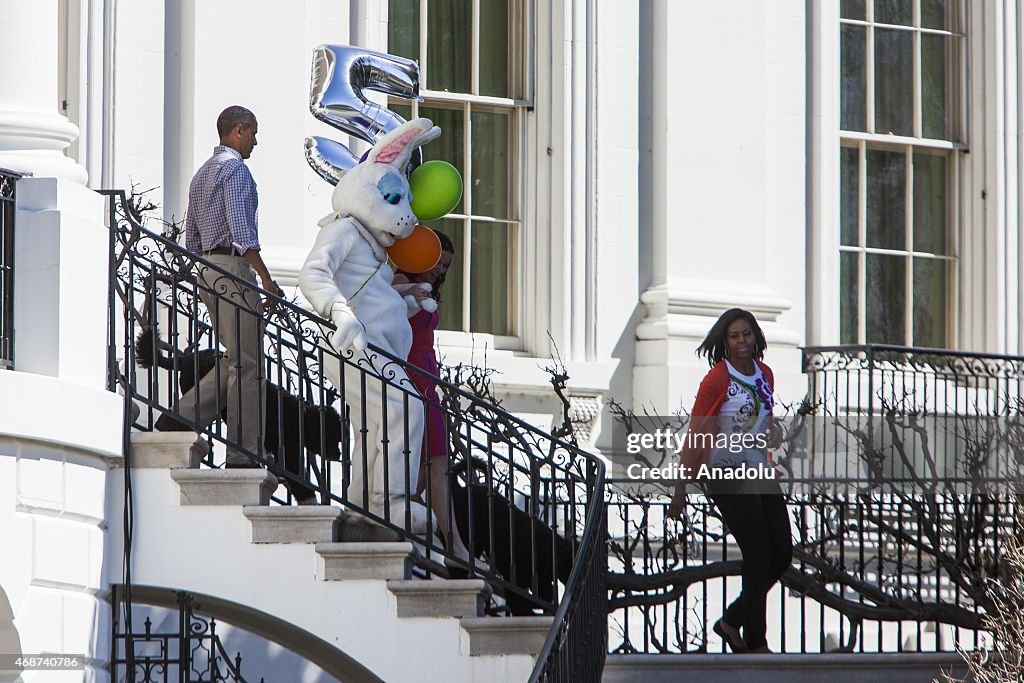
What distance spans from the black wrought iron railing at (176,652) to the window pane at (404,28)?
4.45 metres

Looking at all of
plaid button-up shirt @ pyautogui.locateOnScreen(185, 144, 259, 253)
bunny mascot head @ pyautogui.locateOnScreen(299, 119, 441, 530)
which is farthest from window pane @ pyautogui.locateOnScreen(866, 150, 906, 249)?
plaid button-up shirt @ pyautogui.locateOnScreen(185, 144, 259, 253)

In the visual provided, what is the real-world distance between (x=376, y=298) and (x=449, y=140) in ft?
15.4

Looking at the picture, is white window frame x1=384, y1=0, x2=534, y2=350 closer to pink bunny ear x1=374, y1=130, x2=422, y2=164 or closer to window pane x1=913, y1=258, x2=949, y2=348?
window pane x1=913, y1=258, x2=949, y2=348

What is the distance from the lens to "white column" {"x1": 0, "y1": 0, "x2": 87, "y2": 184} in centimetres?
891

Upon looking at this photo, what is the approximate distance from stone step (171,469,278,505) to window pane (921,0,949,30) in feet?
29.1

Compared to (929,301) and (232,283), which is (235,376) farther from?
(929,301)

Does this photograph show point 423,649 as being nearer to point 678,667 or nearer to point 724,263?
point 678,667

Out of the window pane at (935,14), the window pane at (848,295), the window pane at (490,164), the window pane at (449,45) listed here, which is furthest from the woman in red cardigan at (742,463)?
the window pane at (935,14)

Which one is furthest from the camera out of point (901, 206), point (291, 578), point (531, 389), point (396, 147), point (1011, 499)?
point (901, 206)

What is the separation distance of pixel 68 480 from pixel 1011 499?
6402mm

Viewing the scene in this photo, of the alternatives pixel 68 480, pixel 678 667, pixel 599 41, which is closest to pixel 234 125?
pixel 68 480

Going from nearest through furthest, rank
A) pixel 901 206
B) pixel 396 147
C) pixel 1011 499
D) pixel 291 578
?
pixel 291 578 → pixel 396 147 → pixel 1011 499 → pixel 901 206

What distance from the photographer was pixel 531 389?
44.2 ft

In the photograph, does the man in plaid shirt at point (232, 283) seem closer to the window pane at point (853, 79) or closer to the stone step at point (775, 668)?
the stone step at point (775, 668)
